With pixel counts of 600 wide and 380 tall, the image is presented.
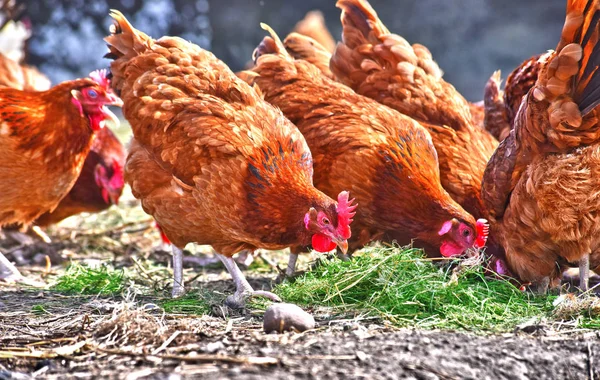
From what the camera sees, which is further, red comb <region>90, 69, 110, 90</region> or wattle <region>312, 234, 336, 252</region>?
red comb <region>90, 69, 110, 90</region>

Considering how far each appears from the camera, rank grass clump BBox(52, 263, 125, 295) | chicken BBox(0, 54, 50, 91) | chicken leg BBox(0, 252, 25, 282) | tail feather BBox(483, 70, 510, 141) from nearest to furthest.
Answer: grass clump BBox(52, 263, 125, 295)
chicken leg BBox(0, 252, 25, 282)
tail feather BBox(483, 70, 510, 141)
chicken BBox(0, 54, 50, 91)

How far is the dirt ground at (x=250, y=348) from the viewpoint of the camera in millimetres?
2082

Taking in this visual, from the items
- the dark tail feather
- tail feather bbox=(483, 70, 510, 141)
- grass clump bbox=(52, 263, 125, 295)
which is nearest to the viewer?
the dark tail feather

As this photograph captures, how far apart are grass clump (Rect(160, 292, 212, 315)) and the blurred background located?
7084 mm

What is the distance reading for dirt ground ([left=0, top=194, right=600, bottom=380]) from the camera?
208 cm

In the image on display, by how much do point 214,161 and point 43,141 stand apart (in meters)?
1.45

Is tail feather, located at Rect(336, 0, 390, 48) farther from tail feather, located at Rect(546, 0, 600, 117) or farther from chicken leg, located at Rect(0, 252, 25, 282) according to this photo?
chicken leg, located at Rect(0, 252, 25, 282)

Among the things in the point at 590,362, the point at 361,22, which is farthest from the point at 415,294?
the point at 361,22

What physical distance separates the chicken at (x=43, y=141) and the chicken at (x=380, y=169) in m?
1.23

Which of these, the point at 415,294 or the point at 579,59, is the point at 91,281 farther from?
the point at 579,59

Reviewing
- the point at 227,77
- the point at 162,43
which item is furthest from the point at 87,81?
the point at 227,77

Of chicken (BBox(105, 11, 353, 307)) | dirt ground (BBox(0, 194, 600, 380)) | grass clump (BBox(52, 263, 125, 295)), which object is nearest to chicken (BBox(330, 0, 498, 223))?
chicken (BBox(105, 11, 353, 307))

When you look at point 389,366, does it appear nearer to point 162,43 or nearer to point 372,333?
point 372,333

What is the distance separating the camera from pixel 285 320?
253 cm
